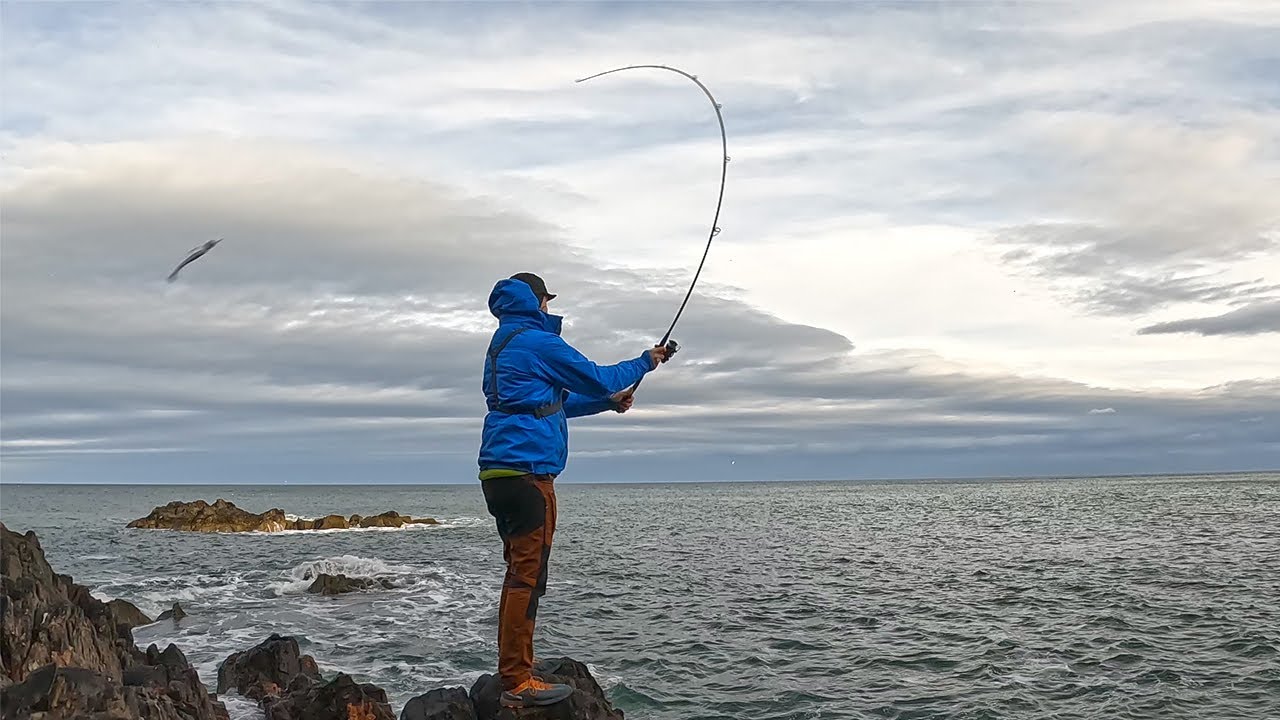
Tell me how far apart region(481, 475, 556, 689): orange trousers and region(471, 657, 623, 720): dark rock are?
70cm

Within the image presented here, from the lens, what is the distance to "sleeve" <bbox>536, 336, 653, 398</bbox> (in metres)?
7.20

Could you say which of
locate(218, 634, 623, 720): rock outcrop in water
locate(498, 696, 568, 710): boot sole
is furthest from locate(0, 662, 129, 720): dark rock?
locate(498, 696, 568, 710): boot sole

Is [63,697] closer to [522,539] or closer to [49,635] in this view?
[49,635]

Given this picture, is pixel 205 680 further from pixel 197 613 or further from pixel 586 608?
pixel 586 608

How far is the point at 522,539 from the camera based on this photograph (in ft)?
24.0

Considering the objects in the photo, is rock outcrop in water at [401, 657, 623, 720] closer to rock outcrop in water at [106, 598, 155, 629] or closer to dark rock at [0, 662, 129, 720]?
dark rock at [0, 662, 129, 720]

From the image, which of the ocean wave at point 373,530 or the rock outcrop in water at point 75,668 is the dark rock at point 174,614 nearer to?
the rock outcrop in water at point 75,668

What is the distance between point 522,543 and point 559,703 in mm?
1494

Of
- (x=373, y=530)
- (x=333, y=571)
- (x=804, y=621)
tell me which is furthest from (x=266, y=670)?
(x=373, y=530)

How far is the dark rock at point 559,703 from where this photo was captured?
776cm

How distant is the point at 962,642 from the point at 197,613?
16344 millimetres

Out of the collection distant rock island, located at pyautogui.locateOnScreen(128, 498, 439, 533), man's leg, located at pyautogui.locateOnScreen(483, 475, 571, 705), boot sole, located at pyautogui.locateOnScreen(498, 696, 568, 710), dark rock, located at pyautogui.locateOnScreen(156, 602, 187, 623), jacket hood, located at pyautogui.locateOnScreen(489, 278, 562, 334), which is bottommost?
distant rock island, located at pyautogui.locateOnScreen(128, 498, 439, 533)

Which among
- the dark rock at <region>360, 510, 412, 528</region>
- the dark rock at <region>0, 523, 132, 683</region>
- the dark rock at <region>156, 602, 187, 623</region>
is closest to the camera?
the dark rock at <region>0, 523, 132, 683</region>

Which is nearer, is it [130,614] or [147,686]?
[147,686]
